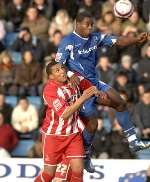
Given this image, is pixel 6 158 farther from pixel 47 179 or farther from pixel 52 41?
pixel 52 41

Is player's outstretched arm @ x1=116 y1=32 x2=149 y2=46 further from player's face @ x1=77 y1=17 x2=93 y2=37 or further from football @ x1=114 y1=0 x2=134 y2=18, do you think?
player's face @ x1=77 y1=17 x2=93 y2=37

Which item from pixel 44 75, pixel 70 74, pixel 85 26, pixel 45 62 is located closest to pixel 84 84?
pixel 70 74

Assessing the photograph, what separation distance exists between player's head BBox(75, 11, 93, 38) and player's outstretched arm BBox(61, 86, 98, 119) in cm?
102

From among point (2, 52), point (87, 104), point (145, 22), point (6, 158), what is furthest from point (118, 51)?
point (87, 104)

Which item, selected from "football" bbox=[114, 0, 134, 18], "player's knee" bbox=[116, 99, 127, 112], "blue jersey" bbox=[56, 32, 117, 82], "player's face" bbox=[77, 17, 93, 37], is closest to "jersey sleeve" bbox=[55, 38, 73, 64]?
"blue jersey" bbox=[56, 32, 117, 82]

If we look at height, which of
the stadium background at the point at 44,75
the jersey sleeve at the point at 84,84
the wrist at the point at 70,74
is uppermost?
the wrist at the point at 70,74

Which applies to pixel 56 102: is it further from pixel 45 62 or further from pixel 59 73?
pixel 45 62

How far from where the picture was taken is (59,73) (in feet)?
37.9

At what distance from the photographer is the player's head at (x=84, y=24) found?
11.8 metres

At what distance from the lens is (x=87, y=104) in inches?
489

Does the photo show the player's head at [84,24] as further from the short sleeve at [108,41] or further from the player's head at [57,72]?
the player's head at [57,72]

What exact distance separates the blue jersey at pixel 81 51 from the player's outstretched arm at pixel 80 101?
0.73m

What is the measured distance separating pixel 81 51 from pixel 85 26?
1.27 feet

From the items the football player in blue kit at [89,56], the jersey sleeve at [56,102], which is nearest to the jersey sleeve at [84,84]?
the football player in blue kit at [89,56]
